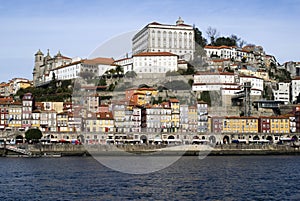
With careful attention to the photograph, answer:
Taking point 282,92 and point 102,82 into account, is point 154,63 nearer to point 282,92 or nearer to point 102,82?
point 102,82

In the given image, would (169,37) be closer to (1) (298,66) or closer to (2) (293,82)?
(2) (293,82)

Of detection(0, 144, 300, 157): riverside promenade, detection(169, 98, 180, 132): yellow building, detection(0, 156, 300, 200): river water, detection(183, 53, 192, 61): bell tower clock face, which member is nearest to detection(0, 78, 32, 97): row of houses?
detection(183, 53, 192, 61): bell tower clock face

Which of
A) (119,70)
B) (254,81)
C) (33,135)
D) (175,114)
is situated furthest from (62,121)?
(254,81)

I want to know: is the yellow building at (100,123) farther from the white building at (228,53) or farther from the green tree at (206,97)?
the white building at (228,53)

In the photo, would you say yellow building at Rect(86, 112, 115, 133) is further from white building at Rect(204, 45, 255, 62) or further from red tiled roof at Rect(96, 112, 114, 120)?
white building at Rect(204, 45, 255, 62)

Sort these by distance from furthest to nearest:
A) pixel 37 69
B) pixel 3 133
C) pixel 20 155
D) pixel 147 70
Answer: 1. pixel 37 69
2. pixel 147 70
3. pixel 3 133
4. pixel 20 155

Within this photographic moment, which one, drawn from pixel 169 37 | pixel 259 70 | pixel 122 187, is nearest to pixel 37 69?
pixel 169 37

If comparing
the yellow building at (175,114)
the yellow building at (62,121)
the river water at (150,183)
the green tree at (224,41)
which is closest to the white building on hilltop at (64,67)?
the yellow building at (62,121)

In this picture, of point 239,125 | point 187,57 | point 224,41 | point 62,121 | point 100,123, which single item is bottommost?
point 239,125
